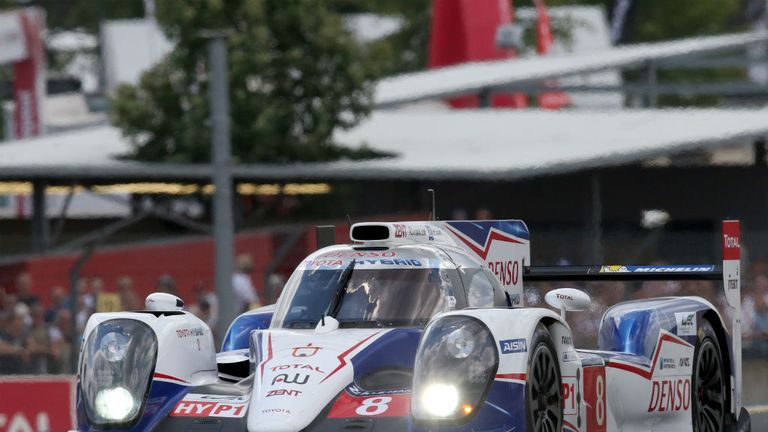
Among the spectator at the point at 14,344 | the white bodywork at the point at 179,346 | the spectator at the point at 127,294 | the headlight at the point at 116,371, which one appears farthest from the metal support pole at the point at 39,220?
the headlight at the point at 116,371

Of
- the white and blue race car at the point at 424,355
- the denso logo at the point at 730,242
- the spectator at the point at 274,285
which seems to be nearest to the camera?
the white and blue race car at the point at 424,355

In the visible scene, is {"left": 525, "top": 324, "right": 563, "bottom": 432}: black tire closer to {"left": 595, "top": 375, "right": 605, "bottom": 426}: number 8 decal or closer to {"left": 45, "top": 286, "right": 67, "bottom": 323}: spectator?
{"left": 595, "top": 375, "right": 605, "bottom": 426}: number 8 decal

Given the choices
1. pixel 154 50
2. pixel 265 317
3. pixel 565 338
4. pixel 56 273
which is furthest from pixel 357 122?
pixel 154 50

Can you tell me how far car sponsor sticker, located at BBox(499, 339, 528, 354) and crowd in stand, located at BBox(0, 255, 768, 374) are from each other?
7.10m

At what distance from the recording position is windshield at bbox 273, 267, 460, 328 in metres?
8.77

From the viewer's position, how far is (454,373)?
25.0 ft

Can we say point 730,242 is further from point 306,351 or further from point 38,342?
point 38,342

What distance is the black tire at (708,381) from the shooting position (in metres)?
9.87

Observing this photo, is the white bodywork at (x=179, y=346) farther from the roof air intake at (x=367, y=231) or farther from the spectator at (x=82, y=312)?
the spectator at (x=82, y=312)

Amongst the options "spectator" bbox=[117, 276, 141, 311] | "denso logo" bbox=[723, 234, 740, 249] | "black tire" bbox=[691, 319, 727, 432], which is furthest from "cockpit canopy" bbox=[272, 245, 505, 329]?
"spectator" bbox=[117, 276, 141, 311]

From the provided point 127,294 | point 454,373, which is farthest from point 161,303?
point 127,294

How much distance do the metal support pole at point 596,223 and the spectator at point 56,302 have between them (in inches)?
216

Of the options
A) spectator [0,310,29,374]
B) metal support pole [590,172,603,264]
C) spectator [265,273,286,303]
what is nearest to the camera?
spectator [0,310,29,374]

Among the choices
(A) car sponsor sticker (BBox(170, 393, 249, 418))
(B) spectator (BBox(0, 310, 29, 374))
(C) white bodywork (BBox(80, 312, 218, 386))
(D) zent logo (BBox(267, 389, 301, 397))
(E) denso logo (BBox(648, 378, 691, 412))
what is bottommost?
(B) spectator (BBox(0, 310, 29, 374))
